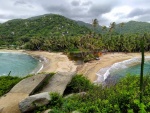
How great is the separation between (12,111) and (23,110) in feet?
4.64

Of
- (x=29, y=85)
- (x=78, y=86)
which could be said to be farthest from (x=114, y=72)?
(x=29, y=85)

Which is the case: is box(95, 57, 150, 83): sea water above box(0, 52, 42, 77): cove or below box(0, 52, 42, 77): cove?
above

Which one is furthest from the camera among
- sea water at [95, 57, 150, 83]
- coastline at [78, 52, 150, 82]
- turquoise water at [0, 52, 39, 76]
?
turquoise water at [0, 52, 39, 76]

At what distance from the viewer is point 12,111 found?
15492mm

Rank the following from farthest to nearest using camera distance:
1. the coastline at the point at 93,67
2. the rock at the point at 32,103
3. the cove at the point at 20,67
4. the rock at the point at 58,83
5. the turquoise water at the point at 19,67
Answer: the turquoise water at the point at 19,67 < the cove at the point at 20,67 < the coastline at the point at 93,67 < the rock at the point at 58,83 < the rock at the point at 32,103

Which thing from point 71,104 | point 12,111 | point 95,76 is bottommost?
point 95,76

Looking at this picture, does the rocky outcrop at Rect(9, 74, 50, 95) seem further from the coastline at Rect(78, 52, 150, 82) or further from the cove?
the cove

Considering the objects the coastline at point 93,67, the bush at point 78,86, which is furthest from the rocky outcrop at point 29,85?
the coastline at point 93,67

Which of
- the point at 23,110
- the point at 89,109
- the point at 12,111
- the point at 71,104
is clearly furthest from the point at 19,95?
the point at 89,109

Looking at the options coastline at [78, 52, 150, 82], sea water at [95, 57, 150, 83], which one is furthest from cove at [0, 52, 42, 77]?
sea water at [95, 57, 150, 83]

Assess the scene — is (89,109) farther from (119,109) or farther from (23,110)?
(23,110)

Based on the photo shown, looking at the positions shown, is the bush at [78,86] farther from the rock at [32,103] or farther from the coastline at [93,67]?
the coastline at [93,67]

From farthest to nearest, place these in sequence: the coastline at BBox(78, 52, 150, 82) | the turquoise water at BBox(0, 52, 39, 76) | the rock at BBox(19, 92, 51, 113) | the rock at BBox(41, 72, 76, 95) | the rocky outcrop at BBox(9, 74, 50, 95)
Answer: the turquoise water at BBox(0, 52, 39, 76)
the coastline at BBox(78, 52, 150, 82)
the rock at BBox(41, 72, 76, 95)
the rocky outcrop at BBox(9, 74, 50, 95)
the rock at BBox(19, 92, 51, 113)

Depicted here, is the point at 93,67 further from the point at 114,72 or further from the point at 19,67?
the point at 19,67
